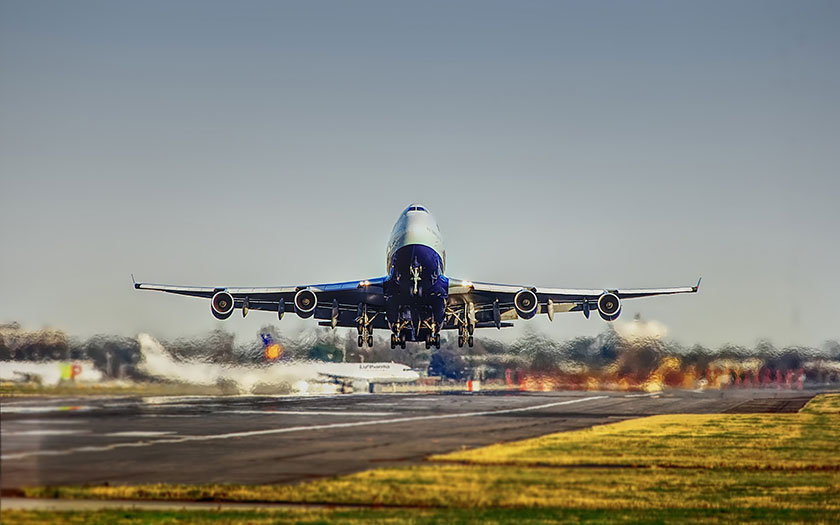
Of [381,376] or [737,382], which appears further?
[381,376]

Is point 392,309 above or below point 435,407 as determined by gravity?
above

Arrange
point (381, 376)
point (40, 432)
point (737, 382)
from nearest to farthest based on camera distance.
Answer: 1. point (40, 432)
2. point (737, 382)
3. point (381, 376)

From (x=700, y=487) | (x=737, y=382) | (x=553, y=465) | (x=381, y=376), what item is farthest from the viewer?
(x=381, y=376)

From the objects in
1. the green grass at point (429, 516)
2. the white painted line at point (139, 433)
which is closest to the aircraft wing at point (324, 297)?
the white painted line at point (139, 433)

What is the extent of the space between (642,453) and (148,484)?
16801 millimetres

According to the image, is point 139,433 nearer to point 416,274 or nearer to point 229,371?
point 416,274

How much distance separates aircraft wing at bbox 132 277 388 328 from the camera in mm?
61438

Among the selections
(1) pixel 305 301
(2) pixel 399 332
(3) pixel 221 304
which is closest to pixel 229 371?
(3) pixel 221 304

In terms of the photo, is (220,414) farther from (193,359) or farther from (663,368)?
(663,368)

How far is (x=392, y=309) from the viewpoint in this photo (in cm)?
5975

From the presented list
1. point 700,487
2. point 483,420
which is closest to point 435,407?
point 483,420

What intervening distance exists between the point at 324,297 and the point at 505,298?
12.5m

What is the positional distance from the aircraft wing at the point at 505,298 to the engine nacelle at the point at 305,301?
9155mm

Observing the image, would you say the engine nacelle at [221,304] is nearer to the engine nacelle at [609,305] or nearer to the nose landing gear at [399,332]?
the nose landing gear at [399,332]
